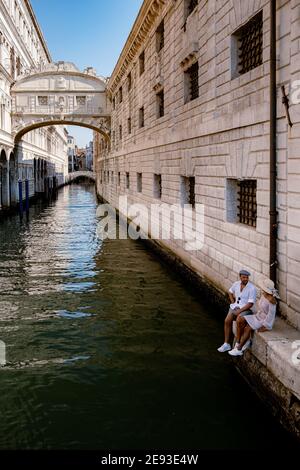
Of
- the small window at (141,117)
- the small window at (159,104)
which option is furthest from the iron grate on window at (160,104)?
the small window at (141,117)

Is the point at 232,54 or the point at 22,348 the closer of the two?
the point at 22,348

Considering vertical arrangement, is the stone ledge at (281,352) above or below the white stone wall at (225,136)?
below

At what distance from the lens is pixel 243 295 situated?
6.98 m

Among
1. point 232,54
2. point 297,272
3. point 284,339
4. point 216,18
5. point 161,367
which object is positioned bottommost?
point 161,367

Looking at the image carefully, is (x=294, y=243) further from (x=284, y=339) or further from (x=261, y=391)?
(x=261, y=391)

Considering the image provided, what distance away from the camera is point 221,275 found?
9727mm

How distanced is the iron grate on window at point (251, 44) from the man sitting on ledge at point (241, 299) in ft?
12.1

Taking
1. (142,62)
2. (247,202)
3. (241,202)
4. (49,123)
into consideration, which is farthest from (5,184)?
(247,202)

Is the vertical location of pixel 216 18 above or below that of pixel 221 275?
above

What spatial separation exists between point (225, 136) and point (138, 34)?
1198 centimetres

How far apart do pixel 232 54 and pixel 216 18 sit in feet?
4.45

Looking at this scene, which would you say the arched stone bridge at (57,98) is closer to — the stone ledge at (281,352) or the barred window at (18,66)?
the barred window at (18,66)

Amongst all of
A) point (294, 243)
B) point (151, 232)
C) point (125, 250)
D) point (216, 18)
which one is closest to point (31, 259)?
point (125, 250)

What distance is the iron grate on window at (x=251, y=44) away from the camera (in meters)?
8.06
